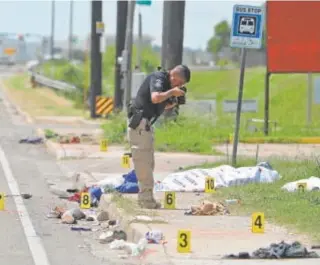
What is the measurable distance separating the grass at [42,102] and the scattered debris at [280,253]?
94.7 ft

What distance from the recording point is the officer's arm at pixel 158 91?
13.1 metres

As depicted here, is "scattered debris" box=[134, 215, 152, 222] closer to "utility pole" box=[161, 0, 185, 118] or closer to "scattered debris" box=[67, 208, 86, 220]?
"scattered debris" box=[67, 208, 86, 220]

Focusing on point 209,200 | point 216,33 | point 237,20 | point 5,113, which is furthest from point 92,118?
point 216,33

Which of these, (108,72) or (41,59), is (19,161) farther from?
(41,59)

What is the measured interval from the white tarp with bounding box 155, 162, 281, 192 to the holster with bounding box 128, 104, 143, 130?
2.46m

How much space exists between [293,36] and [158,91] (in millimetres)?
14737

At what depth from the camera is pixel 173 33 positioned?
26.6 m

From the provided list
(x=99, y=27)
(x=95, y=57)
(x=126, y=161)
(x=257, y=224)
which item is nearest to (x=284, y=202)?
(x=257, y=224)

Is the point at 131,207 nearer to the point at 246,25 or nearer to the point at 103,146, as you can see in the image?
the point at 246,25

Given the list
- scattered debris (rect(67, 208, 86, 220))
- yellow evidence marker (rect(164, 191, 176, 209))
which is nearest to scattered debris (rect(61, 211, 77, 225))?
scattered debris (rect(67, 208, 86, 220))

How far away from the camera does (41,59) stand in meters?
95.7

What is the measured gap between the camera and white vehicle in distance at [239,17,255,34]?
56.9 ft

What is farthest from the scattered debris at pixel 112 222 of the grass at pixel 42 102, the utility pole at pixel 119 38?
the grass at pixel 42 102

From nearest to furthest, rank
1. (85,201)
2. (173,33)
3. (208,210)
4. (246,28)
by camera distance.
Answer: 1. (208,210)
2. (85,201)
3. (246,28)
4. (173,33)
